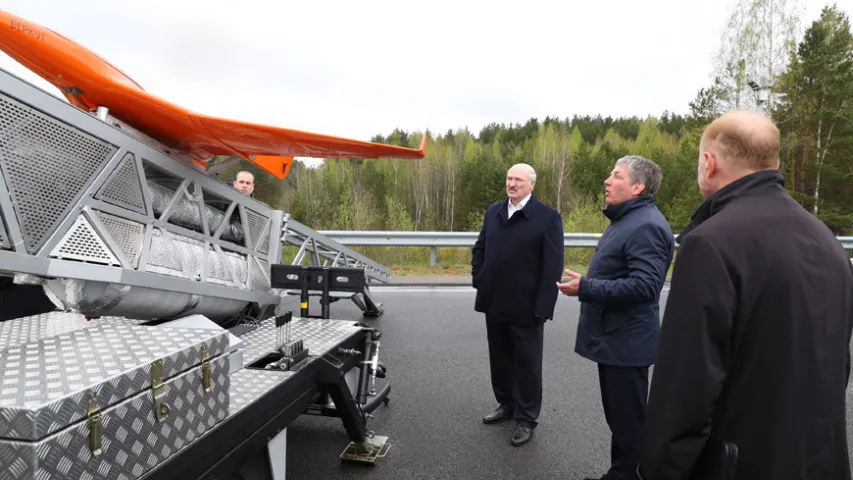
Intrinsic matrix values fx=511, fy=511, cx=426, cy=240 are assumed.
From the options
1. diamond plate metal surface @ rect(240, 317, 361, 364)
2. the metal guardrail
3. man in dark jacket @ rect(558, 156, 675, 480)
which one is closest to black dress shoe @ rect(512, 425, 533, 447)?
man in dark jacket @ rect(558, 156, 675, 480)

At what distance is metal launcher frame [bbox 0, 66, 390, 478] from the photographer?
2191 millimetres

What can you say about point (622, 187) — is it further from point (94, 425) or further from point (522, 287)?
point (94, 425)

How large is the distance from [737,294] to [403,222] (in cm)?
1520

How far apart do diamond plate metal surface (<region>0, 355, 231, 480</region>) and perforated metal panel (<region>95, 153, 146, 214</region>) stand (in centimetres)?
138

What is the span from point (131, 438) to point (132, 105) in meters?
2.31

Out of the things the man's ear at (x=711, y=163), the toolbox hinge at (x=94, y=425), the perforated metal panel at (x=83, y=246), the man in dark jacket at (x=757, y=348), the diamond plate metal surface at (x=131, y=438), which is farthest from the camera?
the perforated metal panel at (x=83, y=246)

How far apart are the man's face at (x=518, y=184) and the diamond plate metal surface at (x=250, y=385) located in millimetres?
2070

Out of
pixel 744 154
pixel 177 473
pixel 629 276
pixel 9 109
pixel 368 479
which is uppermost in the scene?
pixel 9 109

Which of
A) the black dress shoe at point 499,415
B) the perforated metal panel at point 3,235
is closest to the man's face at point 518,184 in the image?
the black dress shoe at point 499,415

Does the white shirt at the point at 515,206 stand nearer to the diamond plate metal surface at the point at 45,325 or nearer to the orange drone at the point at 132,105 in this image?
the orange drone at the point at 132,105

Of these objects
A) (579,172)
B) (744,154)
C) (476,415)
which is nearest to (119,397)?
(744,154)

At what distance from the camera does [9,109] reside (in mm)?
2172

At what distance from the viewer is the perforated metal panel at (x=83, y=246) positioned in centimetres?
241

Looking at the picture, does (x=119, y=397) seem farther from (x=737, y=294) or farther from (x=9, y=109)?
(x=737, y=294)
